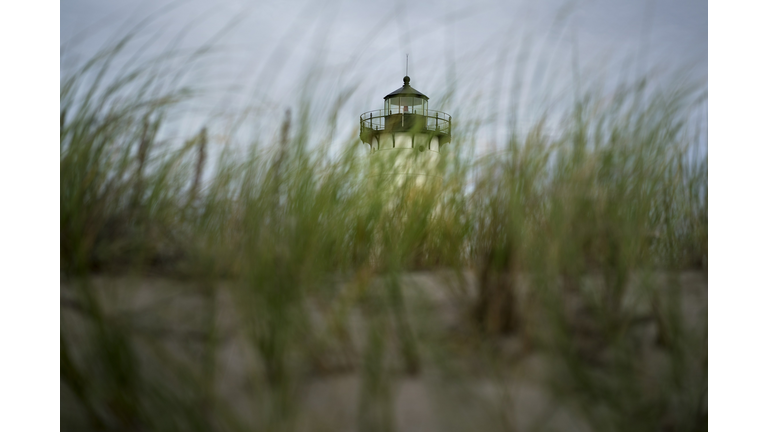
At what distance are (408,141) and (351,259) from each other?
378mm

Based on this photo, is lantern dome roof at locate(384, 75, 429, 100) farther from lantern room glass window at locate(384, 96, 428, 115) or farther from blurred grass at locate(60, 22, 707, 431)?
blurred grass at locate(60, 22, 707, 431)

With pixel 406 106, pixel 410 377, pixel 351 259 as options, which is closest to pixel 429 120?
pixel 406 106

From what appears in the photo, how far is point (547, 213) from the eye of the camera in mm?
1292

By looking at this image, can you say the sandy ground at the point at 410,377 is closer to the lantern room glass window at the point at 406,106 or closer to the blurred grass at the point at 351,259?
the blurred grass at the point at 351,259

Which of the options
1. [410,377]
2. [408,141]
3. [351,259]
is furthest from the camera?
[408,141]

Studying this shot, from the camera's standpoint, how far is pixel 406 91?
5.06ft

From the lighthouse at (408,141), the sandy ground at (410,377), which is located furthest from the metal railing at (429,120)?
the sandy ground at (410,377)

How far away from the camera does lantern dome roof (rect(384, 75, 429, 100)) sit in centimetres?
150

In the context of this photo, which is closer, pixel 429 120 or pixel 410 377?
pixel 410 377

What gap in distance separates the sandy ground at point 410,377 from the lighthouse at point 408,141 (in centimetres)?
31

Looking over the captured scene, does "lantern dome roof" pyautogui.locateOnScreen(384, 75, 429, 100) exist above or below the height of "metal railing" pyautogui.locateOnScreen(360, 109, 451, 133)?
above

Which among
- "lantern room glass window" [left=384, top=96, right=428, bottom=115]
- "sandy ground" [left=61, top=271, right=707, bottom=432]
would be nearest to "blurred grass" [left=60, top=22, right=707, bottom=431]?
"sandy ground" [left=61, top=271, right=707, bottom=432]

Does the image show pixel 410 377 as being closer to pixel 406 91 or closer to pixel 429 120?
pixel 429 120

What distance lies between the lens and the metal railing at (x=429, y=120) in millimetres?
1492
